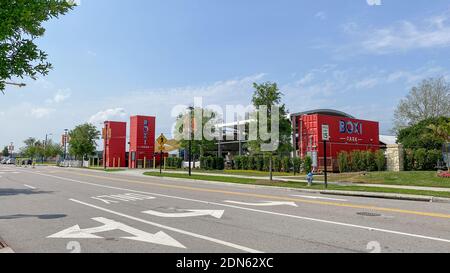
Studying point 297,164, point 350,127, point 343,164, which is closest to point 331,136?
point 350,127

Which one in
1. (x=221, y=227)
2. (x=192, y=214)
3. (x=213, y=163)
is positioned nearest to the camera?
(x=221, y=227)

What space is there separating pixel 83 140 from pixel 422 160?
56599 mm

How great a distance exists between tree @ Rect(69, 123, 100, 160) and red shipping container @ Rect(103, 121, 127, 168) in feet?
20.7

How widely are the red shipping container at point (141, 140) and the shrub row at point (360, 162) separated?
33.6m

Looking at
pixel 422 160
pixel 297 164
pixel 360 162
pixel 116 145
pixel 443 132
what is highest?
A: pixel 116 145

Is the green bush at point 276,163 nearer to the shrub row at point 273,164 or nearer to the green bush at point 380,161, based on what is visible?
the shrub row at point 273,164

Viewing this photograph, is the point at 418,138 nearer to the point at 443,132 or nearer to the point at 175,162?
the point at 443,132

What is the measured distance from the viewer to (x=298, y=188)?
2094 cm

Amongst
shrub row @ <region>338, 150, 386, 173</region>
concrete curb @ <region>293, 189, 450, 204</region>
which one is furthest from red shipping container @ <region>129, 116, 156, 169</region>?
concrete curb @ <region>293, 189, 450, 204</region>

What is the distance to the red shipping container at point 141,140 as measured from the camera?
61.2 m

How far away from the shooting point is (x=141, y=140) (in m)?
62.0

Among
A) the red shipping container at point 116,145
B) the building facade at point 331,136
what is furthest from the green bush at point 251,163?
the red shipping container at point 116,145
